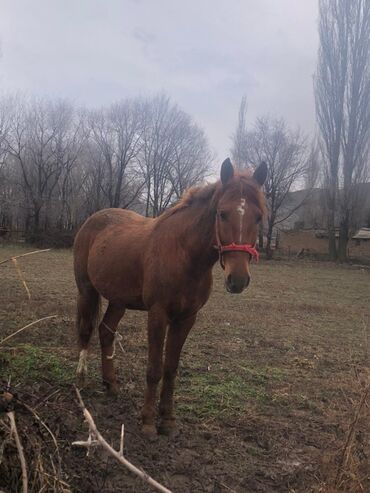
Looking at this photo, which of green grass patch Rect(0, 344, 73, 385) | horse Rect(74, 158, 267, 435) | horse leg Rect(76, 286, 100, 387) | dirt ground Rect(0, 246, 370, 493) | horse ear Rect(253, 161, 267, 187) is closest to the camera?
dirt ground Rect(0, 246, 370, 493)

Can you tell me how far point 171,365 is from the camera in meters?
3.44

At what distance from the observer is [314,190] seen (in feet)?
105

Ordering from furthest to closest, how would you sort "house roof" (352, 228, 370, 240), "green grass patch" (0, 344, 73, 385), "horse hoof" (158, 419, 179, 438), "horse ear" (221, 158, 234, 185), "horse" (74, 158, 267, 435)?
1. "house roof" (352, 228, 370, 240)
2. "green grass patch" (0, 344, 73, 385)
3. "horse hoof" (158, 419, 179, 438)
4. "horse ear" (221, 158, 234, 185)
5. "horse" (74, 158, 267, 435)

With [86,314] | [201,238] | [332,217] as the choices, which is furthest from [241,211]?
[332,217]

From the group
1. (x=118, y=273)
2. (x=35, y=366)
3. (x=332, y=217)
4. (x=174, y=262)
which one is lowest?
(x=35, y=366)

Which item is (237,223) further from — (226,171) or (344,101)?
(344,101)

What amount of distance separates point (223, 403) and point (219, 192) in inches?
81.7

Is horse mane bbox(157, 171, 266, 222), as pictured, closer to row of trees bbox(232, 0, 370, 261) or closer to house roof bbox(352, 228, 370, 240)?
row of trees bbox(232, 0, 370, 261)

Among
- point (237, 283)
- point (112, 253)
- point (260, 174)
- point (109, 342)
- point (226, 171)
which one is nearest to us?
point (237, 283)

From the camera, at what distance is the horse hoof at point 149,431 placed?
3195mm

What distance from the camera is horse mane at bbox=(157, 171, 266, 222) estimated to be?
9.64 ft

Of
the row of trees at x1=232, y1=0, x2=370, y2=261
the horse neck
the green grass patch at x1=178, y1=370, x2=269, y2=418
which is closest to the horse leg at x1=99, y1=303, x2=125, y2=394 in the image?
the green grass patch at x1=178, y1=370, x2=269, y2=418

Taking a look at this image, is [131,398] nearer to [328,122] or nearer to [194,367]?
[194,367]

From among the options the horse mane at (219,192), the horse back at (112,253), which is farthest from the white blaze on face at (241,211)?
the horse back at (112,253)
